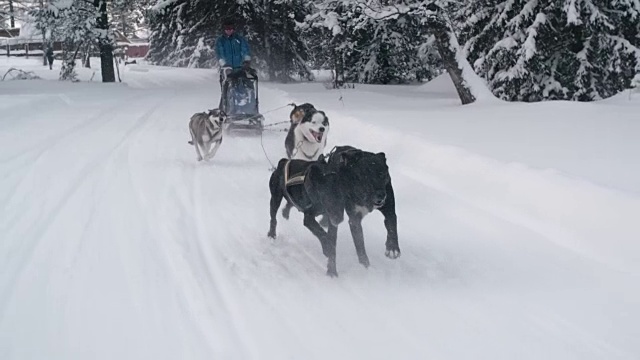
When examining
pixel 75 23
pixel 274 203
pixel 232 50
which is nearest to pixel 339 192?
pixel 274 203

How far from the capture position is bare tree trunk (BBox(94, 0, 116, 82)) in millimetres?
23264

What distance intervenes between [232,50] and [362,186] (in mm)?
8603

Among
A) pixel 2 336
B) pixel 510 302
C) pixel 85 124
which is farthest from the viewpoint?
pixel 85 124

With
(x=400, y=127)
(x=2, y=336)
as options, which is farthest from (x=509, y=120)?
(x=2, y=336)

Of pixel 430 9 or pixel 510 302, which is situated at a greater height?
pixel 430 9

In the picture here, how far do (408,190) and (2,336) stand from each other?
16.1 feet

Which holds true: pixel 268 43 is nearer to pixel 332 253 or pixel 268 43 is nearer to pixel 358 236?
pixel 358 236

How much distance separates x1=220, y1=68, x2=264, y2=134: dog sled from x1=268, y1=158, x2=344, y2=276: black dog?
6.48 meters

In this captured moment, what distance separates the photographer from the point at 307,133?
765 cm

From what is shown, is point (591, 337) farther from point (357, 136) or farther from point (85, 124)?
point (85, 124)

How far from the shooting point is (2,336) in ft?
11.3

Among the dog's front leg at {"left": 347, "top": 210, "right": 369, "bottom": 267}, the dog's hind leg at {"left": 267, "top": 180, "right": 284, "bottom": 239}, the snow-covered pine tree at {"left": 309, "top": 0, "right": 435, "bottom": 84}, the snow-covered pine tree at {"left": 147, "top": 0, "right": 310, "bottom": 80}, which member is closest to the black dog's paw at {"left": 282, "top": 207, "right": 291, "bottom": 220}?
the dog's hind leg at {"left": 267, "top": 180, "right": 284, "bottom": 239}

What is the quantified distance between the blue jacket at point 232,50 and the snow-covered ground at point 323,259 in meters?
3.18

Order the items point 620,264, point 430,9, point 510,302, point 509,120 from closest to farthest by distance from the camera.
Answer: point 510,302
point 620,264
point 509,120
point 430,9
